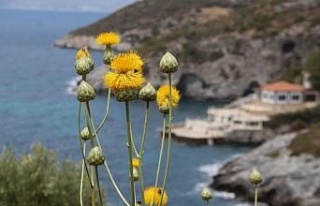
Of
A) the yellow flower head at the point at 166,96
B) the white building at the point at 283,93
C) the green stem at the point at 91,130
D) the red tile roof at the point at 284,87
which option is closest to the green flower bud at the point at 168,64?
the yellow flower head at the point at 166,96

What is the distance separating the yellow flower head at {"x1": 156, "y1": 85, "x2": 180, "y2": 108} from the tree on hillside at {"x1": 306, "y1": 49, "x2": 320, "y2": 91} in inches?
3350

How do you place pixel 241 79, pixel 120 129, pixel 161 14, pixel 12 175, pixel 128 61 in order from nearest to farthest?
pixel 128 61 < pixel 12 175 < pixel 120 129 < pixel 241 79 < pixel 161 14

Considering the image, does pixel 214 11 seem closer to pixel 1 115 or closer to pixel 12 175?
pixel 1 115

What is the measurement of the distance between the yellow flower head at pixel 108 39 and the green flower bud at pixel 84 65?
0.15 m

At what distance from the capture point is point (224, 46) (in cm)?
11050

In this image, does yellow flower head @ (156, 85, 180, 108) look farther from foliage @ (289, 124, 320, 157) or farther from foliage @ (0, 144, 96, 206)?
foliage @ (289, 124, 320, 157)

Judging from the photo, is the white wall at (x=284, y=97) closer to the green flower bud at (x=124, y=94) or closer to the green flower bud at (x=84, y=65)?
the green flower bud at (x=84, y=65)

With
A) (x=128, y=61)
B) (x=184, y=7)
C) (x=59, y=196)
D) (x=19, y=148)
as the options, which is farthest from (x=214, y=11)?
(x=128, y=61)

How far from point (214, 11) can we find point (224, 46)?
5802 cm

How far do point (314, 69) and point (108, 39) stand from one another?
290 ft

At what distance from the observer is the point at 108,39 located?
4.24m

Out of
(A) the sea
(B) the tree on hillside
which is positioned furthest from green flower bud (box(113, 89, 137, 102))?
(B) the tree on hillside

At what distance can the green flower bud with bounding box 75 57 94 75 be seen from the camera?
3978 millimetres

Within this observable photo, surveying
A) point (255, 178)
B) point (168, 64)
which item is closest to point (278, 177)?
point (255, 178)
